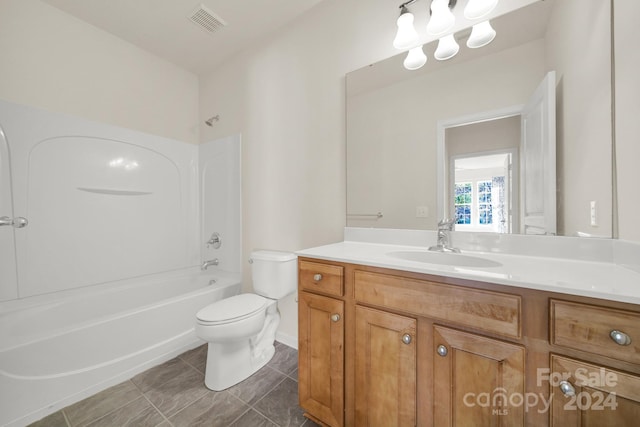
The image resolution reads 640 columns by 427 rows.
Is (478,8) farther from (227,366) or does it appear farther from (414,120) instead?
(227,366)

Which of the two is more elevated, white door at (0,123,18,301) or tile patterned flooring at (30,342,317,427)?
white door at (0,123,18,301)

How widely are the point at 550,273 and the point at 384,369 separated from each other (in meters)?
0.67

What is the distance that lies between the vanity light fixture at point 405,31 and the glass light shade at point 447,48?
0.47ft

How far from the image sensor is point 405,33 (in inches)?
52.1

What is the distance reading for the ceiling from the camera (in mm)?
1730

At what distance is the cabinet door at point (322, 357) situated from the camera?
105cm

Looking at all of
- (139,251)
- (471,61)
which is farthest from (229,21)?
(139,251)

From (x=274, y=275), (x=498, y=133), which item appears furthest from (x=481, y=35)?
(x=274, y=275)

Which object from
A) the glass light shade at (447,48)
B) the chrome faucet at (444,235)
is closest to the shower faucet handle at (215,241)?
the chrome faucet at (444,235)

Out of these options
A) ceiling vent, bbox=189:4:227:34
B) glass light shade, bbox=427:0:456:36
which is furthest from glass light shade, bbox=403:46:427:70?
ceiling vent, bbox=189:4:227:34

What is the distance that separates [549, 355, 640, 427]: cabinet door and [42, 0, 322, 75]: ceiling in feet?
7.64

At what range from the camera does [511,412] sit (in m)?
0.70

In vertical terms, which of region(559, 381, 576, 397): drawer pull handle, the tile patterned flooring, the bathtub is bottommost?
the tile patterned flooring

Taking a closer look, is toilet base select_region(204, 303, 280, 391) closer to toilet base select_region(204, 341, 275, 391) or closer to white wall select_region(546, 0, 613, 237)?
toilet base select_region(204, 341, 275, 391)
